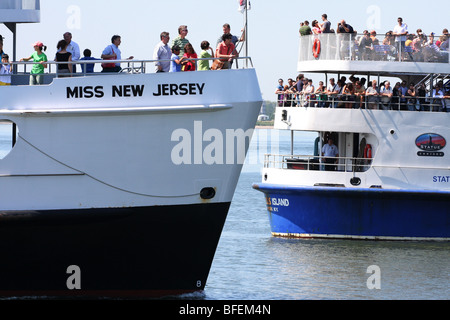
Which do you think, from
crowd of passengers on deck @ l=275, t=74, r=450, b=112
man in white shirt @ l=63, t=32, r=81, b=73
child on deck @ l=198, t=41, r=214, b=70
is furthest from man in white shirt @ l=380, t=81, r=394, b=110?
man in white shirt @ l=63, t=32, r=81, b=73

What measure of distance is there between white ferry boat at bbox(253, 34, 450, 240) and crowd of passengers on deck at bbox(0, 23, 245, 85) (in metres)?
9.12

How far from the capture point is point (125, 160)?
1728 cm

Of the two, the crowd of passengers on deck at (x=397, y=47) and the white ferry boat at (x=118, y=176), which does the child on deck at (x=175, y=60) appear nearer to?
the white ferry boat at (x=118, y=176)

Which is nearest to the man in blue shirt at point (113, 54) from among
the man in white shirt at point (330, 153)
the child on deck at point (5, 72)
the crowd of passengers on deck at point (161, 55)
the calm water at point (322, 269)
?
the crowd of passengers on deck at point (161, 55)

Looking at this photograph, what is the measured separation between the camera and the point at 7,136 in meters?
18.1

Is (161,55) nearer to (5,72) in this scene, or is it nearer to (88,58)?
(88,58)

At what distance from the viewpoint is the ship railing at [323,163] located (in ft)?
89.5

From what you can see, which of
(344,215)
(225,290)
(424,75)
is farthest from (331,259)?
(424,75)

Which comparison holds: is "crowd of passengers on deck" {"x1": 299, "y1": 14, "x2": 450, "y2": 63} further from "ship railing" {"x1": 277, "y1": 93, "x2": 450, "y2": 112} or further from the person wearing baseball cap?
the person wearing baseball cap

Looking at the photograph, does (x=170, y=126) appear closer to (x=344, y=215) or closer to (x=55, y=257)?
(x=55, y=257)

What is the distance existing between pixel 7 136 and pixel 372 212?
1148 cm

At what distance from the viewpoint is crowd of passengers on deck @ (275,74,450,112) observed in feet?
89.3

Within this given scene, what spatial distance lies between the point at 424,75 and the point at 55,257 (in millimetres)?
15616

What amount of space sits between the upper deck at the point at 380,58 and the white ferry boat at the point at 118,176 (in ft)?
33.3
